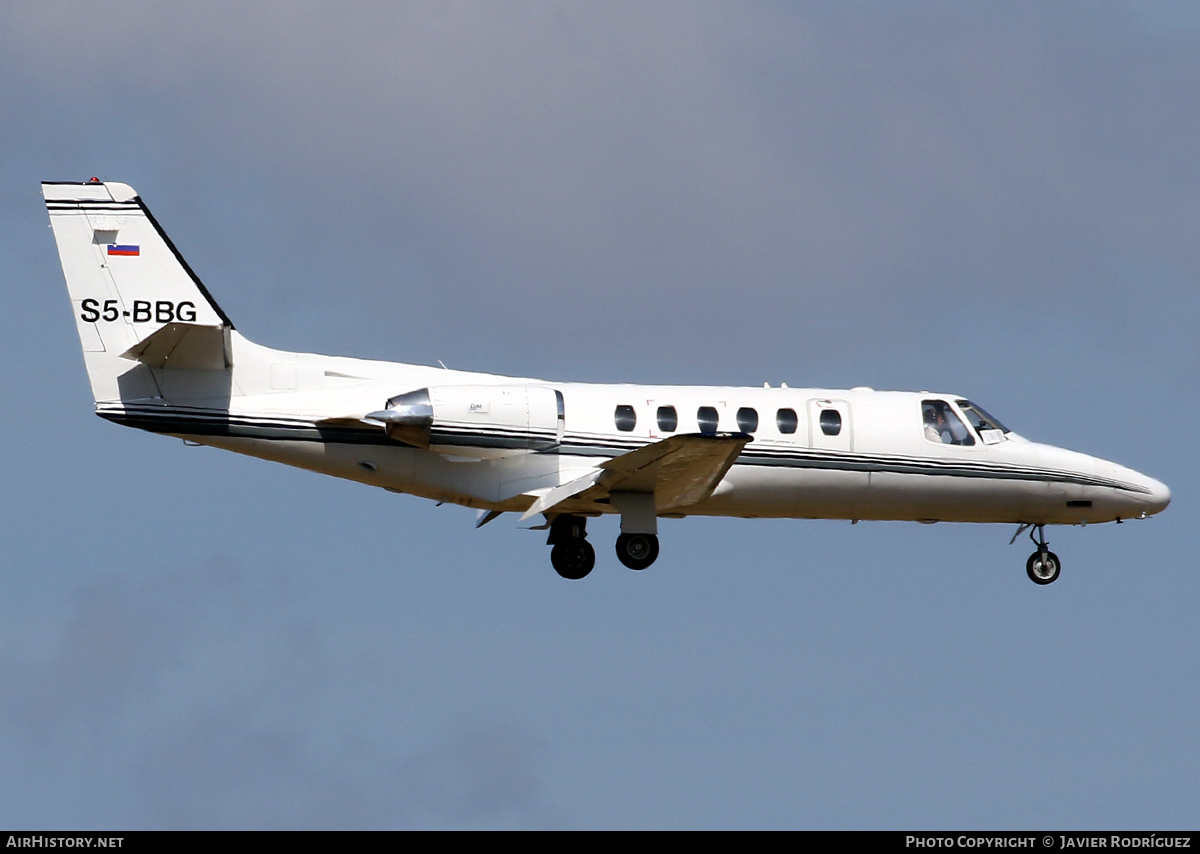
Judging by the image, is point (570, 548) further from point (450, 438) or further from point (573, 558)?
point (450, 438)

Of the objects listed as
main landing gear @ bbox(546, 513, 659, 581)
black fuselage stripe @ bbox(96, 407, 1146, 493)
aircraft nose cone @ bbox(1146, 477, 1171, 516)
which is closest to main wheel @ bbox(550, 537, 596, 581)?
main landing gear @ bbox(546, 513, 659, 581)

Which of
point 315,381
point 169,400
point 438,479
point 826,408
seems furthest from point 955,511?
point 169,400

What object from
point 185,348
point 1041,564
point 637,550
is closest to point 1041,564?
point 1041,564

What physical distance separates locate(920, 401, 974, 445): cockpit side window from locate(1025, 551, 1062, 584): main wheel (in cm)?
260

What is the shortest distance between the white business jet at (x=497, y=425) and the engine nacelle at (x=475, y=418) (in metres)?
0.03

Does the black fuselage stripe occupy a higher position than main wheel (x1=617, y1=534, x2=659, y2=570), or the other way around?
the black fuselage stripe

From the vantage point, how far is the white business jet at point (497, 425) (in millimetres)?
27078

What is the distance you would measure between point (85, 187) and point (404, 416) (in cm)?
608

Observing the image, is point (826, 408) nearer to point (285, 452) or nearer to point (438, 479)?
point (438, 479)

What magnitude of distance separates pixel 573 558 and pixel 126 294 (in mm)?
8284

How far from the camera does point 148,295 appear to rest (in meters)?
27.6

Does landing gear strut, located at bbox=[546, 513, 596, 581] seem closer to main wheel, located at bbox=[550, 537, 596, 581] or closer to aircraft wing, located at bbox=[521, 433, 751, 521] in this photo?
main wheel, located at bbox=[550, 537, 596, 581]

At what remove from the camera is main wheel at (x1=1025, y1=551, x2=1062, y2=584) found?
31.1m

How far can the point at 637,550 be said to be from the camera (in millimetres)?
28422
